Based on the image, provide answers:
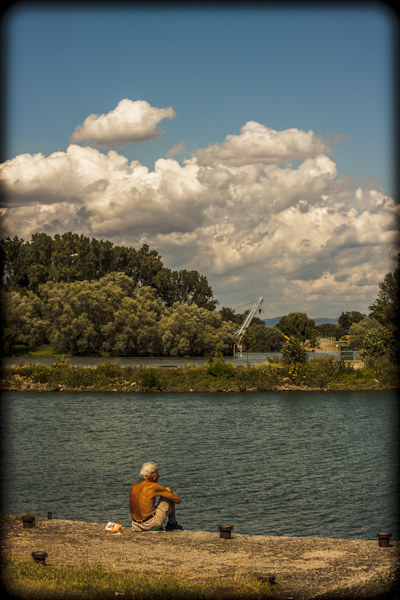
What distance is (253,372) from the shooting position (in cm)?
5428

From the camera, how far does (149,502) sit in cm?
1191

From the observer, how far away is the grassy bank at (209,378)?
5356 cm

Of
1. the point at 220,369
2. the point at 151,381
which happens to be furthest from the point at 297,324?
the point at 151,381

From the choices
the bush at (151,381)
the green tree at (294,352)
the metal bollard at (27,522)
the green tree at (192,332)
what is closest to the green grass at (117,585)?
the metal bollard at (27,522)

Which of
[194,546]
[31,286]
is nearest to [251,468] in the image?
[194,546]

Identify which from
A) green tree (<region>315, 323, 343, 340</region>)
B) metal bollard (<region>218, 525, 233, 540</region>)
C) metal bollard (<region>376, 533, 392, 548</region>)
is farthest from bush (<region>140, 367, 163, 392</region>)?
green tree (<region>315, 323, 343, 340</region>)

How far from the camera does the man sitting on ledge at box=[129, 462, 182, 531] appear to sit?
1188cm

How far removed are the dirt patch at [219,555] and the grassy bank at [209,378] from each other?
41.3m

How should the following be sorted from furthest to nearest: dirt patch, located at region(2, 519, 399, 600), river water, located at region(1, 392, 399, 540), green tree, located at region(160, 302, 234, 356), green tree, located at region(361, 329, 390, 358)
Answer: green tree, located at region(160, 302, 234, 356) < green tree, located at region(361, 329, 390, 358) < river water, located at region(1, 392, 399, 540) < dirt patch, located at region(2, 519, 399, 600)

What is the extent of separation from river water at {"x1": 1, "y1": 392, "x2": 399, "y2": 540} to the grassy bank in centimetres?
415

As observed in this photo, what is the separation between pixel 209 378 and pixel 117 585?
46.4 metres

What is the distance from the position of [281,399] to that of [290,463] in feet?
75.5

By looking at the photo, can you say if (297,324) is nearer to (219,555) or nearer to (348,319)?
(348,319)

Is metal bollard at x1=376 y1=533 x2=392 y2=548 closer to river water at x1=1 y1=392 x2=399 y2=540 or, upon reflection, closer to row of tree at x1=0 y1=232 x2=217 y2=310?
river water at x1=1 y1=392 x2=399 y2=540
